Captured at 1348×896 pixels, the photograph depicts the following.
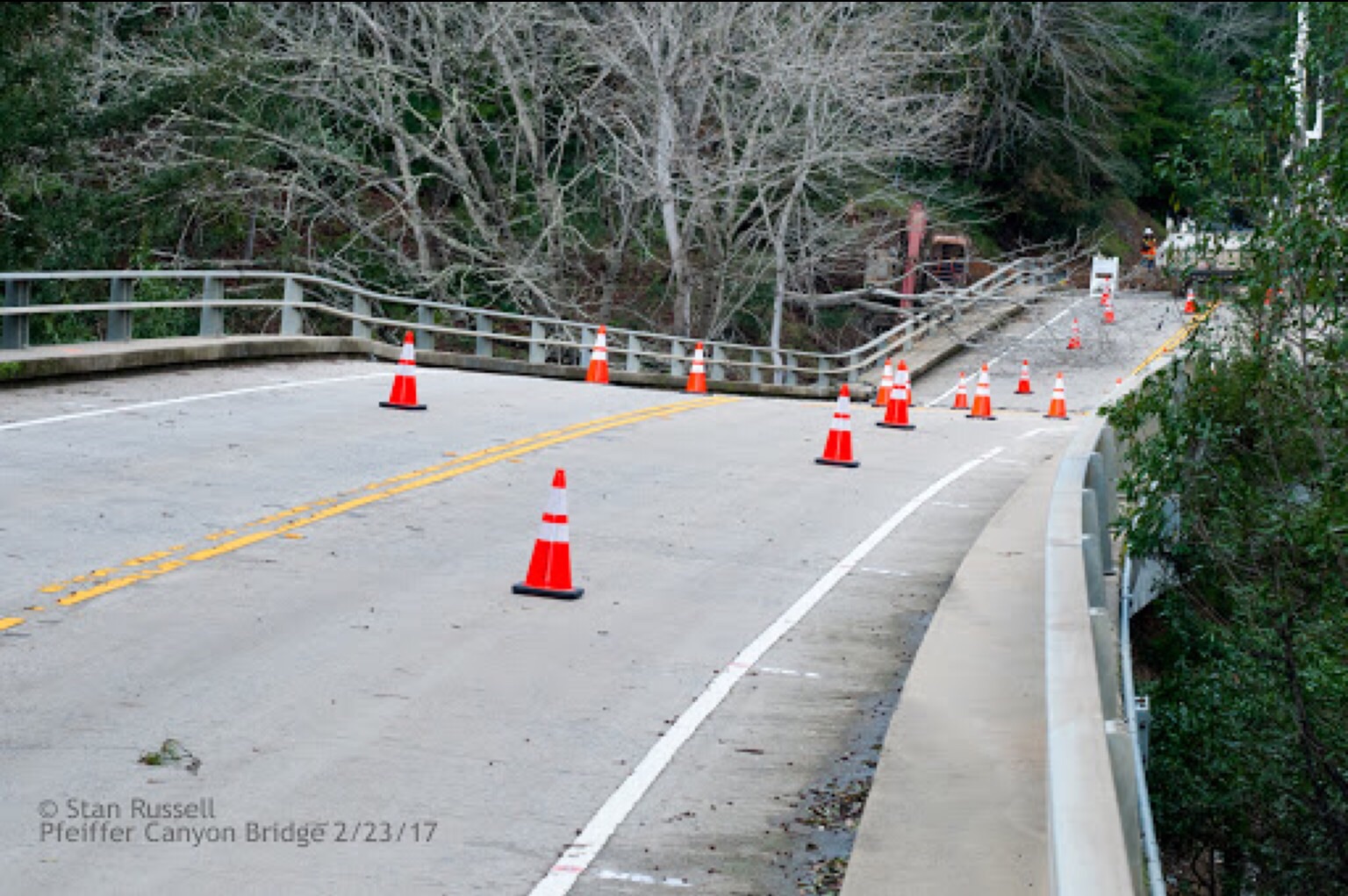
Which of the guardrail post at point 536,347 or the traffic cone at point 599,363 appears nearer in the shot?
the traffic cone at point 599,363

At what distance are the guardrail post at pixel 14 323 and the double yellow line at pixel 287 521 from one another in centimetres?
607

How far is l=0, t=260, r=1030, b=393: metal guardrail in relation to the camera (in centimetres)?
2333

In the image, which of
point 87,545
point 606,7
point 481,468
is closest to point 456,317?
point 606,7

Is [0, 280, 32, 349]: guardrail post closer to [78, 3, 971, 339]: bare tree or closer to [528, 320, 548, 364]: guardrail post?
[528, 320, 548, 364]: guardrail post

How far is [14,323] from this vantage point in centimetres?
2170

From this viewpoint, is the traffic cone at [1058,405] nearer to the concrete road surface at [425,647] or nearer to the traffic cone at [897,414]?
the traffic cone at [897,414]

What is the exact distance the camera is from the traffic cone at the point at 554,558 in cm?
1276

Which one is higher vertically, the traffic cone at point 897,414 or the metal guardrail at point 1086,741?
the traffic cone at point 897,414

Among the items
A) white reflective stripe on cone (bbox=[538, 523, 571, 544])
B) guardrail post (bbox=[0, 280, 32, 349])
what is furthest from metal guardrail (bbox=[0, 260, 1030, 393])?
white reflective stripe on cone (bbox=[538, 523, 571, 544])

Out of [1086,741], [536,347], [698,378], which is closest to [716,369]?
[536,347]

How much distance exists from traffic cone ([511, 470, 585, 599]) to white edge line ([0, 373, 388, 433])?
7.12 meters

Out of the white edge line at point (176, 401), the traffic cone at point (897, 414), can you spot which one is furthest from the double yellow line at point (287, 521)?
the traffic cone at point (897, 414)

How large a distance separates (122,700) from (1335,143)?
42.8 feet

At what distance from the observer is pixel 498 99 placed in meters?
43.2
